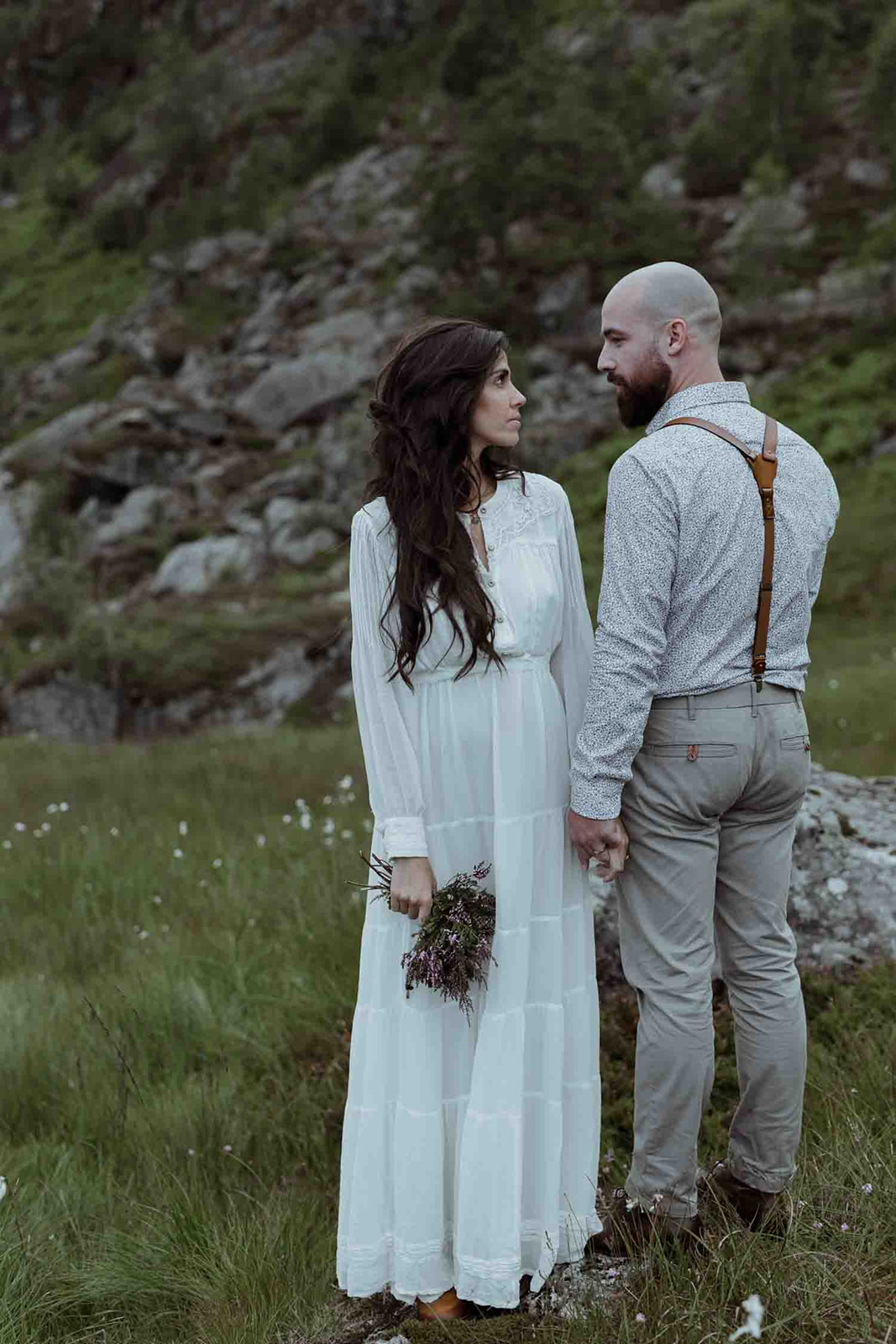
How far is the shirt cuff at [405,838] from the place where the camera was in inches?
135

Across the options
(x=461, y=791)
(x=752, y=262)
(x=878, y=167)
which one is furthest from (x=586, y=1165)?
(x=878, y=167)

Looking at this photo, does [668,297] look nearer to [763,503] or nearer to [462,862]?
[763,503]

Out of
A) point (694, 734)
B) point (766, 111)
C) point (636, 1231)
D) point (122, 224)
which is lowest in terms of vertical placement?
point (636, 1231)

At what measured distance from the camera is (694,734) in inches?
131

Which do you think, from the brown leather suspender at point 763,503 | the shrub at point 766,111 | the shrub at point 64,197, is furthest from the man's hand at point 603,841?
the shrub at point 64,197

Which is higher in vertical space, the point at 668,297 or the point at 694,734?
the point at 668,297

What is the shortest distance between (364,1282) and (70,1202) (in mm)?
1509

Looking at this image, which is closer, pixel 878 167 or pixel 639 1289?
pixel 639 1289

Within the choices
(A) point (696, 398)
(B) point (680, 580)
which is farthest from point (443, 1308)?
(A) point (696, 398)

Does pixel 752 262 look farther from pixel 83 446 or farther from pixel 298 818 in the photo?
pixel 298 818

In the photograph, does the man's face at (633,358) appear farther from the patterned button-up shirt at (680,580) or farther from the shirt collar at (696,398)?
the patterned button-up shirt at (680,580)

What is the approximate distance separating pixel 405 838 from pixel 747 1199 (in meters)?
1.44

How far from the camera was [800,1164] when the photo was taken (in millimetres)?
3584

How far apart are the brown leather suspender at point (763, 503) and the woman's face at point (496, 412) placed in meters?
0.48
